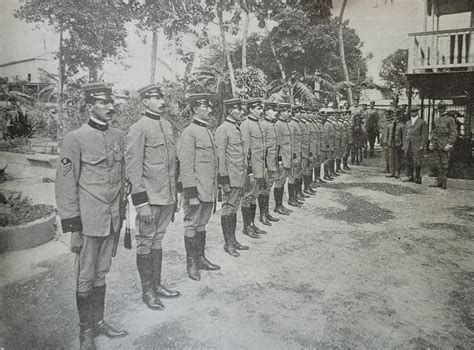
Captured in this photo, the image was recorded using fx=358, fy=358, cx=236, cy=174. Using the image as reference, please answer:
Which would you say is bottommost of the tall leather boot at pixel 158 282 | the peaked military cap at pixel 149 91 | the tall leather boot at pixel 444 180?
Answer: the tall leather boot at pixel 158 282

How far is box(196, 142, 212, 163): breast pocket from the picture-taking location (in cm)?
313

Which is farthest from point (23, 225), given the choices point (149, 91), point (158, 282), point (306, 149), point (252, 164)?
point (306, 149)

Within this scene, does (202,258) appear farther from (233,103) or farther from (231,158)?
(233,103)

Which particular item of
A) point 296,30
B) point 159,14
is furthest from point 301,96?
point 159,14

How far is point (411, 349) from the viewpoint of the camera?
211 centimetres

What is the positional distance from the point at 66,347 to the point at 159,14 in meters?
3.08

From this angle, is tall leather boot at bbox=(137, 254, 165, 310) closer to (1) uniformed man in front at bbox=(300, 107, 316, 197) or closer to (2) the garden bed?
(2) the garden bed

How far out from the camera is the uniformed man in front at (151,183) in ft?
8.38

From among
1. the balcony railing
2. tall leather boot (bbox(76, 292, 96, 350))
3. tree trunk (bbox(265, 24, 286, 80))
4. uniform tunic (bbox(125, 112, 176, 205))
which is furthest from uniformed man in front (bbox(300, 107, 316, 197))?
tall leather boot (bbox(76, 292, 96, 350))

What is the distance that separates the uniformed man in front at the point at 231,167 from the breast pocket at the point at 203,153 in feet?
1.42

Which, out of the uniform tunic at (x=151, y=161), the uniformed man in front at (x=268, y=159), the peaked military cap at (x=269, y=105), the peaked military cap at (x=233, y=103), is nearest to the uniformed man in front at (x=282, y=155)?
the peaked military cap at (x=269, y=105)

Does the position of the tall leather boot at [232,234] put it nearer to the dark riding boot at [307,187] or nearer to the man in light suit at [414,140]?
the dark riding boot at [307,187]

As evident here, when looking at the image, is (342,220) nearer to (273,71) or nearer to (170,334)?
(170,334)

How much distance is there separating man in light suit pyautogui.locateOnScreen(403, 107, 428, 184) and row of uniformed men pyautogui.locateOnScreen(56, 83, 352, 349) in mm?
3918
